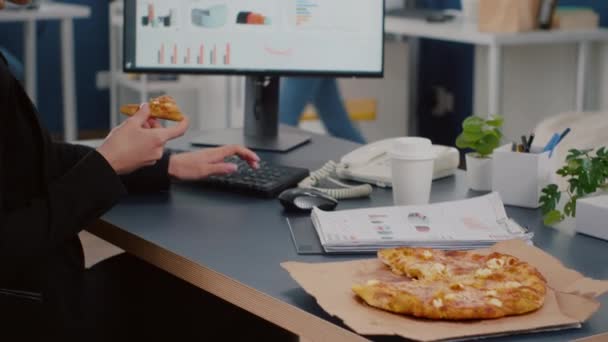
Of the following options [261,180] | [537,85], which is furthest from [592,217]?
[537,85]

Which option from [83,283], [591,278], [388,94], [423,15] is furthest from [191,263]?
[388,94]

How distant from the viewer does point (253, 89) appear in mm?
2301

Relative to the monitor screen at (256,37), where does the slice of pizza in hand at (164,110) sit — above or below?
below

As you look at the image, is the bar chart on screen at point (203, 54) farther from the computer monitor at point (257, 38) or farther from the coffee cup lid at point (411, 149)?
the coffee cup lid at point (411, 149)

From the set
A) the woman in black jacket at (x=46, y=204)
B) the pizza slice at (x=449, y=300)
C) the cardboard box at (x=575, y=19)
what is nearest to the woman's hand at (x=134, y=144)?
the woman in black jacket at (x=46, y=204)

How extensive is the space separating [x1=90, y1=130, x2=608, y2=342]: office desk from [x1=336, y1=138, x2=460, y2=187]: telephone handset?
0.03 metres

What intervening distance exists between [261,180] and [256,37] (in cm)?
47

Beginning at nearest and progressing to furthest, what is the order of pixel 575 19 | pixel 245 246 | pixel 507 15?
1. pixel 245 246
2. pixel 507 15
3. pixel 575 19

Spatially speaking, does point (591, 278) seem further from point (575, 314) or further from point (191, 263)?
point (191, 263)

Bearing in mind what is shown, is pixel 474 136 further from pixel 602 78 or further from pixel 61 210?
pixel 602 78

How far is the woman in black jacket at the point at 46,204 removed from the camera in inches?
55.2

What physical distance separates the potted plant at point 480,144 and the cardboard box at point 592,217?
0.93 feet

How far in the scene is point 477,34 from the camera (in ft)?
12.7

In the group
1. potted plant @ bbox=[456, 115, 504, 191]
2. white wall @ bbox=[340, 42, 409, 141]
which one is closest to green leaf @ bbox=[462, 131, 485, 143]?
potted plant @ bbox=[456, 115, 504, 191]
